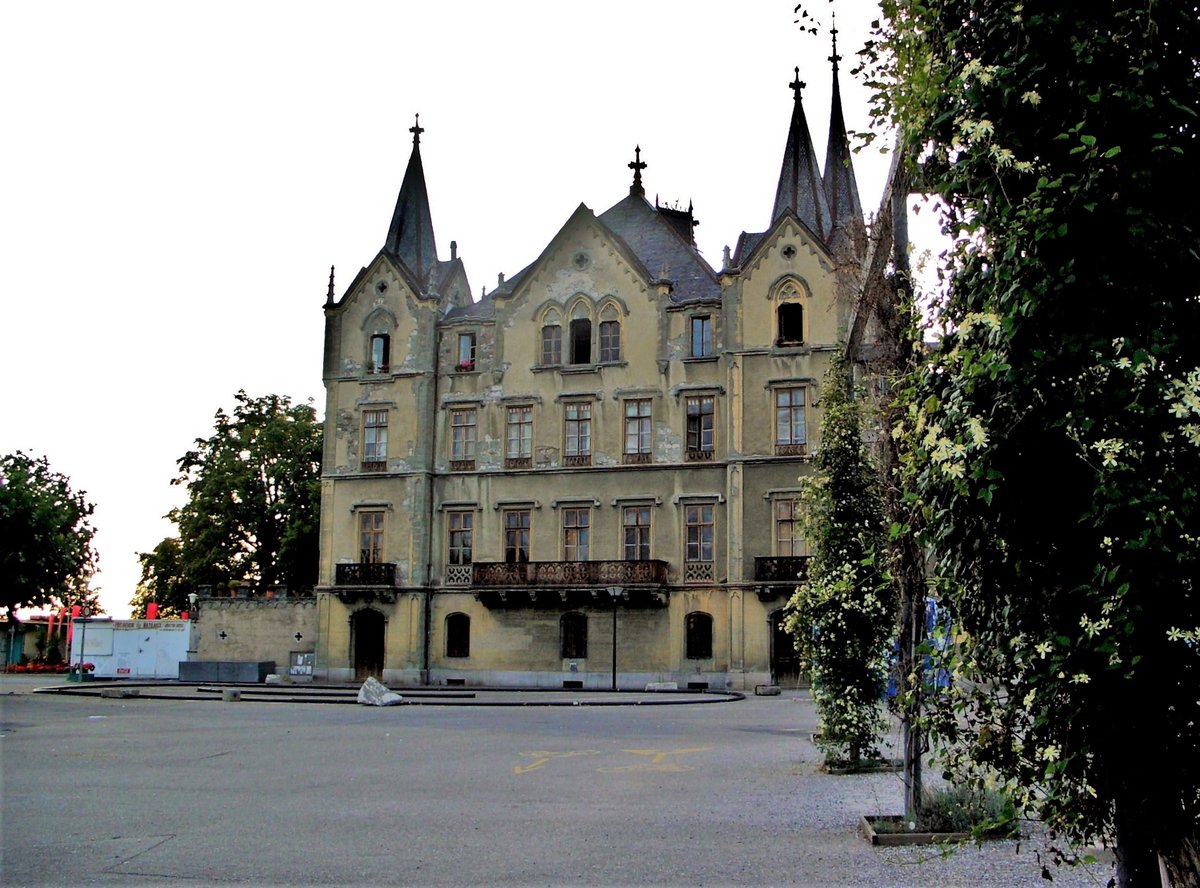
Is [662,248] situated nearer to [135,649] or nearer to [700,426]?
[700,426]

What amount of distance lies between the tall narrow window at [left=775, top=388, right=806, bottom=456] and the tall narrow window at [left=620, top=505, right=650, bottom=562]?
19.0 ft

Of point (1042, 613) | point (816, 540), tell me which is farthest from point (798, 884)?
point (816, 540)

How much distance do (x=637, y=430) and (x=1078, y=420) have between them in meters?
41.1

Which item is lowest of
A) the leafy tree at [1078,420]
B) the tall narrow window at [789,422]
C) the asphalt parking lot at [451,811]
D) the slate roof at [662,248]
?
the asphalt parking lot at [451,811]

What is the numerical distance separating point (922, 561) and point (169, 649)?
150 ft

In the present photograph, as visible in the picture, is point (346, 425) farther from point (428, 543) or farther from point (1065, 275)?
point (1065, 275)

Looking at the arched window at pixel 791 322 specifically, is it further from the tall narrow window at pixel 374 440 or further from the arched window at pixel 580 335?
the tall narrow window at pixel 374 440

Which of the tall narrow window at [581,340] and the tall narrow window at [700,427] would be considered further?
the tall narrow window at [581,340]

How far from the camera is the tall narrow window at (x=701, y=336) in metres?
45.9

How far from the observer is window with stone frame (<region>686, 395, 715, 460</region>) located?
45.3m

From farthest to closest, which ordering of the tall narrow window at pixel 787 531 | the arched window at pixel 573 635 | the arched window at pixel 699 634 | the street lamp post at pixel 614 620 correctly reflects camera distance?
the arched window at pixel 573 635
the arched window at pixel 699 634
the tall narrow window at pixel 787 531
the street lamp post at pixel 614 620

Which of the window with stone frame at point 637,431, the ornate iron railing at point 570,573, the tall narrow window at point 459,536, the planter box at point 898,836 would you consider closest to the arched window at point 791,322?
the window with stone frame at point 637,431

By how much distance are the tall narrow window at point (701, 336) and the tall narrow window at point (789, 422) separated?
3477 mm

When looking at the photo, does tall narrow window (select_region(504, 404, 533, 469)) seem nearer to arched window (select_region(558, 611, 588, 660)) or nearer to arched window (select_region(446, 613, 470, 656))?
arched window (select_region(558, 611, 588, 660))
